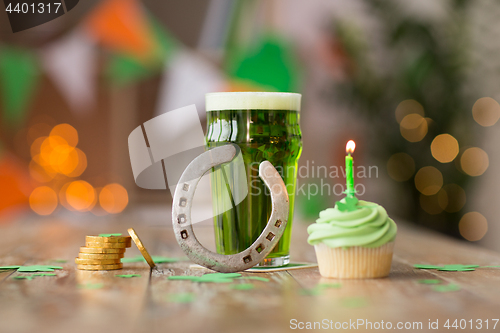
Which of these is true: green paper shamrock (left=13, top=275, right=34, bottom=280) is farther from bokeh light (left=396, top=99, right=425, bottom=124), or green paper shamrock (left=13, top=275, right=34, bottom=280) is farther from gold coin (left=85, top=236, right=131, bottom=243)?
bokeh light (left=396, top=99, right=425, bottom=124)

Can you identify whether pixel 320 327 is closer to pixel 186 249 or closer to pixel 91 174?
pixel 186 249

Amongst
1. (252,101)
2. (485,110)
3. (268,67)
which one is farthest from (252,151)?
(268,67)

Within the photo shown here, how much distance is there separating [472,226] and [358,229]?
1.99 m

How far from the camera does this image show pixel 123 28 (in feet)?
10.5

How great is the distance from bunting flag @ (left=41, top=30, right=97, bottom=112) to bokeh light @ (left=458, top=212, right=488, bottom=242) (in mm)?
2308

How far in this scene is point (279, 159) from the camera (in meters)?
0.83

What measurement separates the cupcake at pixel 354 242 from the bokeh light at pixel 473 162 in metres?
1.87

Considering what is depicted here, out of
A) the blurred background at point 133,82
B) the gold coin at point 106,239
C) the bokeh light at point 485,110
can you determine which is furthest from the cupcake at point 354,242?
the blurred background at point 133,82

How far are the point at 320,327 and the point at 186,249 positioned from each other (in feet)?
1.11

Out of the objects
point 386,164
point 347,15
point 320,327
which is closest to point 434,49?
point 386,164

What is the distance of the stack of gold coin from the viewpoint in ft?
2.57

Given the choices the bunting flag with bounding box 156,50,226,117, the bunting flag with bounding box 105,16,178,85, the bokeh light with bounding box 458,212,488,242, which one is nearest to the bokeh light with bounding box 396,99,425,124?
the bokeh light with bounding box 458,212,488,242

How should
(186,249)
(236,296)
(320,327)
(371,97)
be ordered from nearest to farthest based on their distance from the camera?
(320,327)
(236,296)
(186,249)
(371,97)

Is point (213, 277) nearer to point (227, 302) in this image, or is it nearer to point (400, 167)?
point (227, 302)
